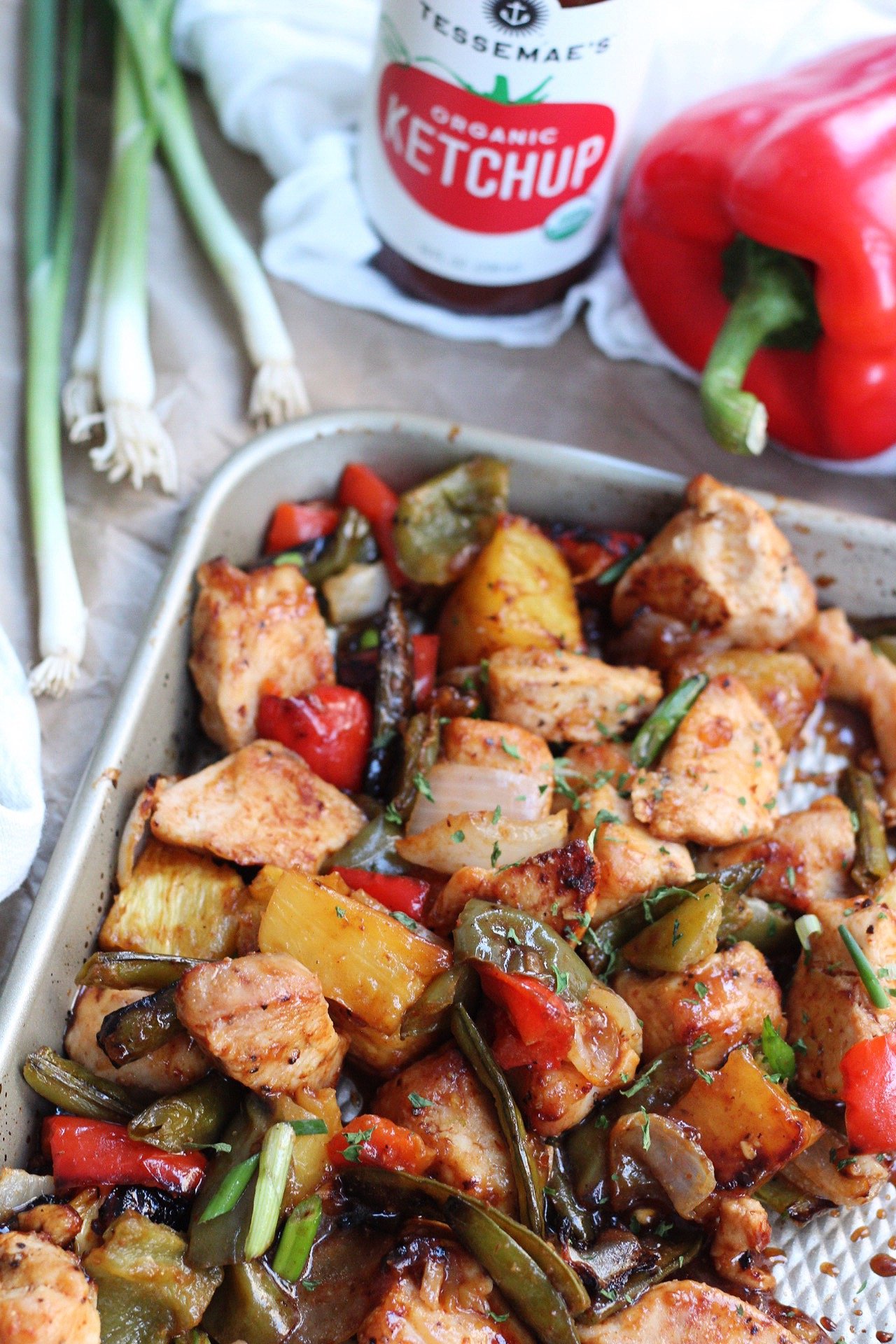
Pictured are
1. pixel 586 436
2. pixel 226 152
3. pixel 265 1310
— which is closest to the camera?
pixel 265 1310

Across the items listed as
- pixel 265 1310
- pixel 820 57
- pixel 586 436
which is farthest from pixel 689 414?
pixel 265 1310

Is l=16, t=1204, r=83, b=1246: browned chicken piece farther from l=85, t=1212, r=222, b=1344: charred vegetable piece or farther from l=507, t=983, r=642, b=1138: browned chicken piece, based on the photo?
l=507, t=983, r=642, b=1138: browned chicken piece

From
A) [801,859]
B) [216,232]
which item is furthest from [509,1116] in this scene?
[216,232]

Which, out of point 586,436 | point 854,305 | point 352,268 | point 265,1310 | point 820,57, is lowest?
point 265,1310

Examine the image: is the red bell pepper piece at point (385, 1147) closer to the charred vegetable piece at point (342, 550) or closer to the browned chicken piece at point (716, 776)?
the browned chicken piece at point (716, 776)

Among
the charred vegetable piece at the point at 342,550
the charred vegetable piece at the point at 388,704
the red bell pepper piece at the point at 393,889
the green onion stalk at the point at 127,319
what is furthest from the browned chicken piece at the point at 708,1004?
the green onion stalk at the point at 127,319

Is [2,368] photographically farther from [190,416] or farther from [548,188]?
[548,188]

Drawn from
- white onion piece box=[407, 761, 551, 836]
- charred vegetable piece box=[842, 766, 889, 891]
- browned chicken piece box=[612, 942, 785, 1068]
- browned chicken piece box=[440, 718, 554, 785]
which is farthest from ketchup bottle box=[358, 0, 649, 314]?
browned chicken piece box=[612, 942, 785, 1068]
